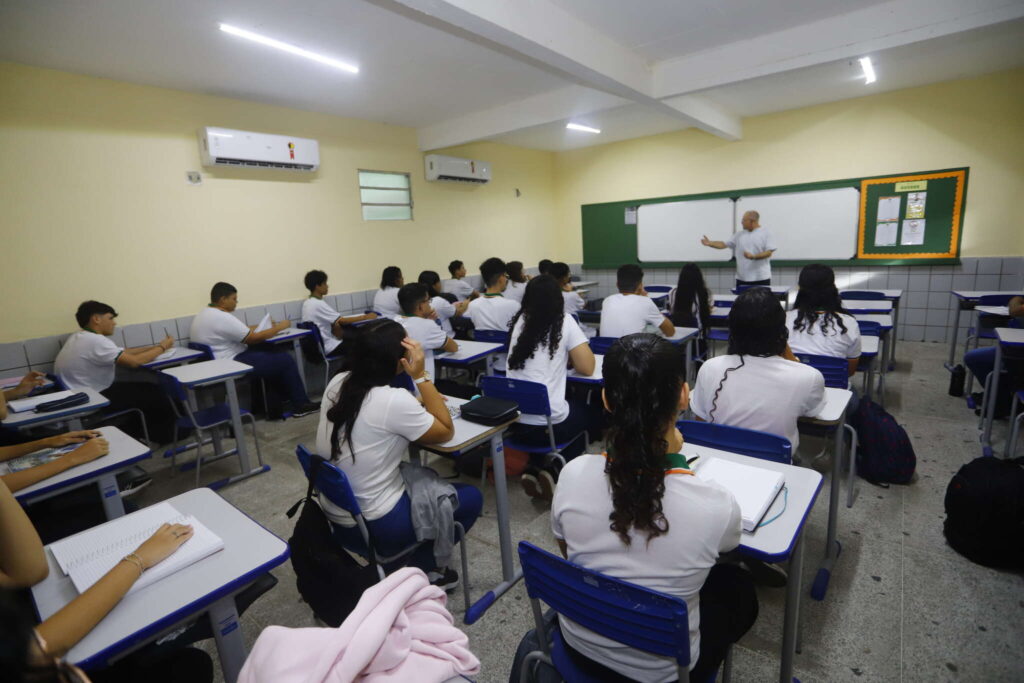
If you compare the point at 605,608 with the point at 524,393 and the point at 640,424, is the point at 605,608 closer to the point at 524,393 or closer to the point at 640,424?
the point at 640,424

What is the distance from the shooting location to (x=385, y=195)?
629 cm

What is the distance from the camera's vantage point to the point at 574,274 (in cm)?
903

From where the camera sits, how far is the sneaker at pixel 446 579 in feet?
7.36

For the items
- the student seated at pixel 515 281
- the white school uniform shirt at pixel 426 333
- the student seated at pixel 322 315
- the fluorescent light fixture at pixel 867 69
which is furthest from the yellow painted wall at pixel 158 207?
the fluorescent light fixture at pixel 867 69

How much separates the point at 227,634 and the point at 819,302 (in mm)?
3298

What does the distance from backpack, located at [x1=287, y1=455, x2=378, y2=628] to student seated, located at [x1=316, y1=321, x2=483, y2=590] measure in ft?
0.25

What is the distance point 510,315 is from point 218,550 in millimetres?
3418

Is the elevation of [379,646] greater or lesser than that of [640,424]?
lesser

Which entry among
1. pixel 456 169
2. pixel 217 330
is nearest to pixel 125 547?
pixel 217 330

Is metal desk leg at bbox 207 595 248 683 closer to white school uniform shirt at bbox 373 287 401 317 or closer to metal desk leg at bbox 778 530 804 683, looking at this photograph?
metal desk leg at bbox 778 530 804 683

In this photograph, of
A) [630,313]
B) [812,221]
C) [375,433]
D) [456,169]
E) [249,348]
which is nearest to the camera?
[375,433]

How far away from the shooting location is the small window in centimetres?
608

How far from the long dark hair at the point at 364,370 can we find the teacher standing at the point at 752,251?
5.61 m

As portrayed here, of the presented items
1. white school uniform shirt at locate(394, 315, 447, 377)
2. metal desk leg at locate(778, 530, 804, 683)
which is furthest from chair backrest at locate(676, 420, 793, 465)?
white school uniform shirt at locate(394, 315, 447, 377)
